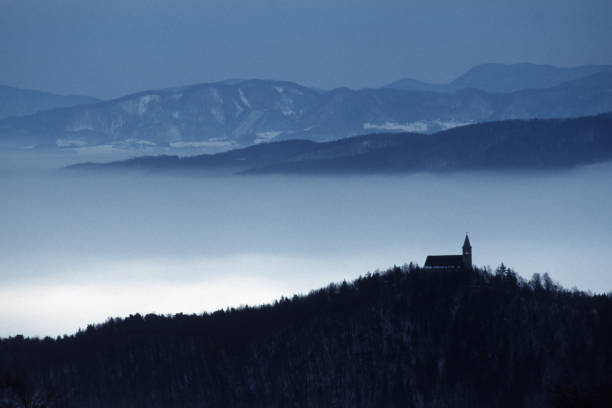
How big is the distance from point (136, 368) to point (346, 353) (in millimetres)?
36381

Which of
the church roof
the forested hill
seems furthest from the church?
the forested hill

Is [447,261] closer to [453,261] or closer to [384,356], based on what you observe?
[453,261]

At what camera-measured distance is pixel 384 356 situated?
18350 centimetres

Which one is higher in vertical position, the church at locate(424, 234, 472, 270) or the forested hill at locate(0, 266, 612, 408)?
the church at locate(424, 234, 472, 270)

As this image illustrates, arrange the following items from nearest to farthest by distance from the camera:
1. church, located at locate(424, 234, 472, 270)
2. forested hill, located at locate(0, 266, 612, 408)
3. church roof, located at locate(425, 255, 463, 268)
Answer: forested hill, located at locate(0, 266, 612, 408) → church, located at locate(424, 234, 472, 270) → church roof, located at locate(425, 255, 463, 268)

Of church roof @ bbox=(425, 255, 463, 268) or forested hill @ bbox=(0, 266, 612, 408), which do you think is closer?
forested hill @ bbox=(0, 266, 612, 408)

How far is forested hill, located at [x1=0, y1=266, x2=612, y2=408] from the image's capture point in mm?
174375

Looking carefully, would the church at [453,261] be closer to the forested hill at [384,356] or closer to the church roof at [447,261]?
the church roof at [447,261]

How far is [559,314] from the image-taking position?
179 meters

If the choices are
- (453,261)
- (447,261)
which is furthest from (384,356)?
(453,261)

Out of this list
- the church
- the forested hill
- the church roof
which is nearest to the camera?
the forested hill

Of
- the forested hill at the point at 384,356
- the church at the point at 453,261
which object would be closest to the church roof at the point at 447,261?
the church at the point at 453,261

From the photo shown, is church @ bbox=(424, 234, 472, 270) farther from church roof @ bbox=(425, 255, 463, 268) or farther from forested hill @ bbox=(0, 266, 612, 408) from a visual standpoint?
forested hill @ bbox=(0, 266, 612, 408)

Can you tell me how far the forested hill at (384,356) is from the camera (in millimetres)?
174375
